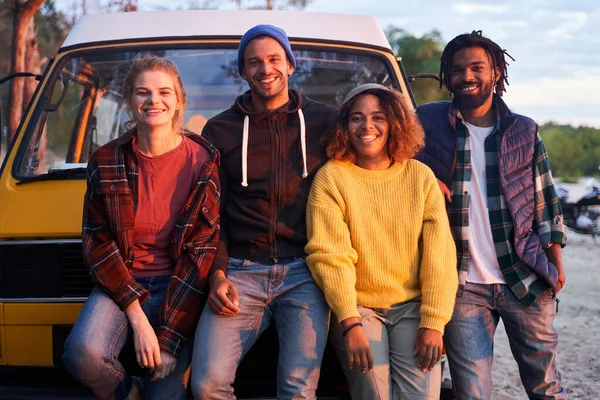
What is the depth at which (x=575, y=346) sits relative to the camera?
623 cm

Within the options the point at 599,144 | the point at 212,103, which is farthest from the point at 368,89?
the point at 599,144

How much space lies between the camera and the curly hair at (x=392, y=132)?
309cm

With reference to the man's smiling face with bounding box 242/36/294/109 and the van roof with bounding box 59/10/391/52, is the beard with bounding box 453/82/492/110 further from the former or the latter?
the van roof with bounding box 59/10/391/52

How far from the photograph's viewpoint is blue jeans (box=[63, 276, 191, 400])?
2.87 metres

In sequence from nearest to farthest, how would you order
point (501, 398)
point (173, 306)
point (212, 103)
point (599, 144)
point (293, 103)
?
1. point (173, 306)
2. point (293, 103)
3. point (212, 103)
4. point (501, 398)
5. point (599, 144)

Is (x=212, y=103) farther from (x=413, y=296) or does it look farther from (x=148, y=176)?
(x=413, y=296)

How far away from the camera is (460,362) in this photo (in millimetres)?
3150

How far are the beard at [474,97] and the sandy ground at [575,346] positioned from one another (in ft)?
7.50

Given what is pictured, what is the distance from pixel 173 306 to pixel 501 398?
2.66 m

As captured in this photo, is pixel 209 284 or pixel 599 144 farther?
pixel 599 144

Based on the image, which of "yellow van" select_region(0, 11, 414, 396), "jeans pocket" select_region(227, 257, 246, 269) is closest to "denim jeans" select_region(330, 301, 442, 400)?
"jeans pocket" select_region(227, 257, 246, 269)

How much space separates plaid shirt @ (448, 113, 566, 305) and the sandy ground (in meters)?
1.90

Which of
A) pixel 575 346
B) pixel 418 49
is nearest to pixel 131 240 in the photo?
pixel 575 346

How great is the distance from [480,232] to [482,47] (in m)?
0.83
